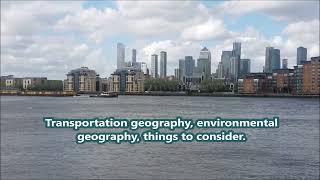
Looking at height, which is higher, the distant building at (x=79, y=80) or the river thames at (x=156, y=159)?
the distant building at (x=79, y=80)

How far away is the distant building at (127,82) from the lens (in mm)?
181500

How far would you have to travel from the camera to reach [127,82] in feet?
599

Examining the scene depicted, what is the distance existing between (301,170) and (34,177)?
10204 millimetres

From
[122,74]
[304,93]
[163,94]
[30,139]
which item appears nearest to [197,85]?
[163,94]

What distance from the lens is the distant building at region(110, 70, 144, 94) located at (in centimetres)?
18150

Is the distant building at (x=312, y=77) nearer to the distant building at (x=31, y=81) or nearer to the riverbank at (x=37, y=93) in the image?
the riverbank at (x=37, y=93)

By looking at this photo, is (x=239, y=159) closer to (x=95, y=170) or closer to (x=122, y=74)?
(x=95, y=170)

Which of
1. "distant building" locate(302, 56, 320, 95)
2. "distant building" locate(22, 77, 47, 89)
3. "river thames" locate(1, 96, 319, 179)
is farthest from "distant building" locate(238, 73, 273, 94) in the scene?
"river thames" locate(1, 96, 319, 179)

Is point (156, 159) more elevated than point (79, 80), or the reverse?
point (79, 80)

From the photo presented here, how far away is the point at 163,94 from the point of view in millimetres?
180125

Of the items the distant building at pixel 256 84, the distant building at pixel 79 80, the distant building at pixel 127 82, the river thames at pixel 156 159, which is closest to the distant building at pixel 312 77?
the distant building at pixel 256 84

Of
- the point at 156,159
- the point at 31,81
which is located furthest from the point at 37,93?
the point at 156,159

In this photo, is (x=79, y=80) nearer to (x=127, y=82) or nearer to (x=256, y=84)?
(x=127, y=82)

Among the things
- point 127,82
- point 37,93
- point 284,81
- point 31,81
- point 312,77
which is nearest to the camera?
point 312,77
